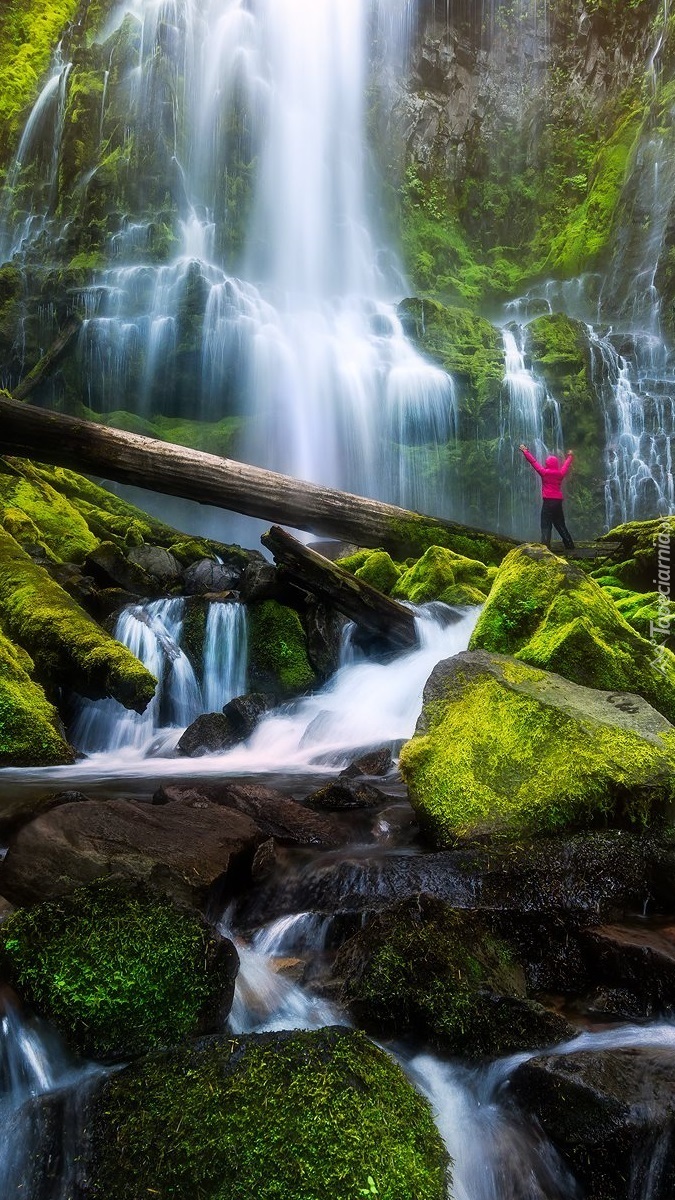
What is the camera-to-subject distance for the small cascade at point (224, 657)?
9039 mm

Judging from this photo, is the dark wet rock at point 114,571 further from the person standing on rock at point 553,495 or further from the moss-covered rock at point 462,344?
the moss-covered rock at point 462,344

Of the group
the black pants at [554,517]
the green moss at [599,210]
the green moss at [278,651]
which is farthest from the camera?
the green moss at [599,210]

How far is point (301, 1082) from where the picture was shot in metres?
1.97

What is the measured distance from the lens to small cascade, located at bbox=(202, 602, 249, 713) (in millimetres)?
9039

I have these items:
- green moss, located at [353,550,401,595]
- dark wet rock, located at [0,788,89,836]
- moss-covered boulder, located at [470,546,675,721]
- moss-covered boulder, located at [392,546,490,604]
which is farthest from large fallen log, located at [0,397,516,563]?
dark wet rock, located at [0,788,89,836]

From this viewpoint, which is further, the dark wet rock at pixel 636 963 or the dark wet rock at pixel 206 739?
the dark wet rock at pixel 206 739

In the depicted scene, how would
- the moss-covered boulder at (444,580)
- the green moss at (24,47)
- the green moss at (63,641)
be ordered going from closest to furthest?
the green moss at (63,641) < the moss-covered boulder at (444,580) < the green moss at (24,47)

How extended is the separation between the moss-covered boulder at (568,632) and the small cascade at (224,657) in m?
3.99

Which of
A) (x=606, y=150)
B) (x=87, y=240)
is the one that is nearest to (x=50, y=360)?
(x=87, y=240)

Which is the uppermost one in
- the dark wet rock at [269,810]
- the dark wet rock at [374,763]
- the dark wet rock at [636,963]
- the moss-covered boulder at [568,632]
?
the moss-covered boulder at [568,632]

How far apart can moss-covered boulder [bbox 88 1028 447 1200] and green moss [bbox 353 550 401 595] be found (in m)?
8.36

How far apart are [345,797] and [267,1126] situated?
343 cm

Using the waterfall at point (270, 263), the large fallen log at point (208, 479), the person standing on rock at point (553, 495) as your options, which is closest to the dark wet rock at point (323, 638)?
the large fallen log at point (208, 479)

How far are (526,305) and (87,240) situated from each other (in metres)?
17.5
